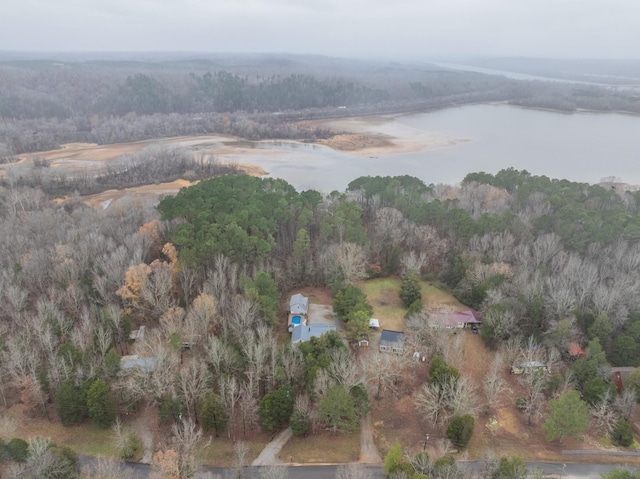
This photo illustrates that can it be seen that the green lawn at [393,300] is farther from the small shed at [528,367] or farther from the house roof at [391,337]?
the small shed at [528,367]

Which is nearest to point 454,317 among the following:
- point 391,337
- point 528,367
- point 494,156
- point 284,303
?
point 391,337

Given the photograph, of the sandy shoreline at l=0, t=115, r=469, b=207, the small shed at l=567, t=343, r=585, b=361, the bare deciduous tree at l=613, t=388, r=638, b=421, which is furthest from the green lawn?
the sandy shoreline at l=0, t=115, r=469, b=207

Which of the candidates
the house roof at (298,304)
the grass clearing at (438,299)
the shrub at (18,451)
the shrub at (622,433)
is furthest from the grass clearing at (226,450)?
the shrub at (622,433)

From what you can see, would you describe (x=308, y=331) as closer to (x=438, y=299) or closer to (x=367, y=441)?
(x=367, y=441)

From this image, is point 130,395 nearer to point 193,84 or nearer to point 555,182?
point 555,182

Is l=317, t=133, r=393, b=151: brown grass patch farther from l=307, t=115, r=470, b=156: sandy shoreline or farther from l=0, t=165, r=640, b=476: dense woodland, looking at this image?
l=0, t=165, r=640, b=476: dense woodland

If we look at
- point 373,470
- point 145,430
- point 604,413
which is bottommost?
point 145,430
